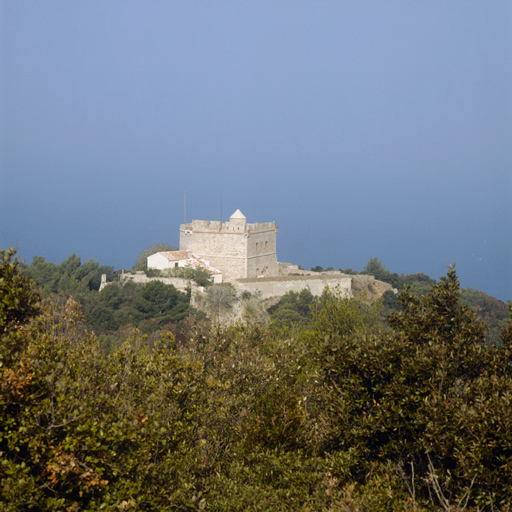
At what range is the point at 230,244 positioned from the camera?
1305 inches

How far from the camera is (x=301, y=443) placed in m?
6.47

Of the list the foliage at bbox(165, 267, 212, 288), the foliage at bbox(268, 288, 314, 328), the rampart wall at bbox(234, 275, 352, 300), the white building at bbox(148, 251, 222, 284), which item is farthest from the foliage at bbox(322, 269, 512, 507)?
the white building at bbox(148, 251, 222, 284)

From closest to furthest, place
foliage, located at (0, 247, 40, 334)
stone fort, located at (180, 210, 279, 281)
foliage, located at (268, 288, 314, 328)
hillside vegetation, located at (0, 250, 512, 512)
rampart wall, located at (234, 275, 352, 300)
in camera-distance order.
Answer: hillside vegetation, located at (0, 250, 512, 512) < foliage, located at (0, 247, 40, 334) < foliage, located at (268, 288, 314, 328) < rampart wall, located at (234, 275, 352, 300) < stone fort, located at (180, 210, 279, 281)

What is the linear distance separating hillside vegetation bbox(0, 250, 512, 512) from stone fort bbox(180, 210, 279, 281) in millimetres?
25031

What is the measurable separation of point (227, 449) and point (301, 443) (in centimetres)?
82

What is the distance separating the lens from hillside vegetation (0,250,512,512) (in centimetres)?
447

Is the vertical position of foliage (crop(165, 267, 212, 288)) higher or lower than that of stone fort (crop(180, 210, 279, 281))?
lower

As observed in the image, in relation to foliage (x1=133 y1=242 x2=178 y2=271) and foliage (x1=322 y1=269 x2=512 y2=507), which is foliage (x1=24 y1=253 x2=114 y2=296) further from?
foliage (x1=322 y1=269 x2=512 y2=507)

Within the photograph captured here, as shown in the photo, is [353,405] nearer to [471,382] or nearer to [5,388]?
[471,382]

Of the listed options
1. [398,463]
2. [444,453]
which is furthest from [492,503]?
[398,463]

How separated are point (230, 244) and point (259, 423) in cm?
2683

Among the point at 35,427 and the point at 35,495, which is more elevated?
the point at 35,427

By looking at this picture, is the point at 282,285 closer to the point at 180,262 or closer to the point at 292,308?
the point at 292,308

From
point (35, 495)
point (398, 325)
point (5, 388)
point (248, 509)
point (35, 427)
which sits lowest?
point (248, 509)
